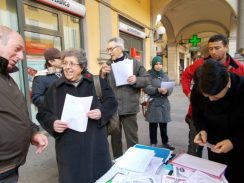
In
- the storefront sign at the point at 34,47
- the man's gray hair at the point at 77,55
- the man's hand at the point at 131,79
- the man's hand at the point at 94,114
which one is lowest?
the man's hand at the point at 94,114

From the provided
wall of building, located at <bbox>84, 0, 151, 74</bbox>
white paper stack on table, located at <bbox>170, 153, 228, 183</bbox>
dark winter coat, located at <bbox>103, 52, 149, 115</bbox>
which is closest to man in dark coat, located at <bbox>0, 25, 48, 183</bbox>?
white paper stack on table, located at <bbox>170, 153, 228, 183</bbox>

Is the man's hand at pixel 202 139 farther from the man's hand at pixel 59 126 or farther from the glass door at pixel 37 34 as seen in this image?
the glass door at pixel 37 34

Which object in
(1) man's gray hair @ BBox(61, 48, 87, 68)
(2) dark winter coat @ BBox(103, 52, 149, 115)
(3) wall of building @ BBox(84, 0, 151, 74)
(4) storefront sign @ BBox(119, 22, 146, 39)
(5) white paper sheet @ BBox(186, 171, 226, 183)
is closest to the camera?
(5) white paper sheet @ BBox(186, 171, 226, 183)

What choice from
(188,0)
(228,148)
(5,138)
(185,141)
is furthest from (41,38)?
(188,0)

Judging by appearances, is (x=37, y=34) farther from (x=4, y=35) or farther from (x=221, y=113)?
(x=221, y=113)

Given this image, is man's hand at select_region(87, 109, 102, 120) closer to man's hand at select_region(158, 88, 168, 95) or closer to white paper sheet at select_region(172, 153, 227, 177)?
white paper sheet at select_region(172, 153, 227, 177)

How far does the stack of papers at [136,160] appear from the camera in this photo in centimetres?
149

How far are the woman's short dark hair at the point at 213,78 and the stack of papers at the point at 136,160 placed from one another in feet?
1.83

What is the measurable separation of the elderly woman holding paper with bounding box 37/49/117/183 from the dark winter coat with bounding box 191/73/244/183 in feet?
2.74

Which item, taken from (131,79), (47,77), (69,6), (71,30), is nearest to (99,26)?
(71,30)

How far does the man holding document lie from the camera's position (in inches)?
120

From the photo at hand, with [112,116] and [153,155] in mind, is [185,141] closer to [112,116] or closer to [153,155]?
[112,116]

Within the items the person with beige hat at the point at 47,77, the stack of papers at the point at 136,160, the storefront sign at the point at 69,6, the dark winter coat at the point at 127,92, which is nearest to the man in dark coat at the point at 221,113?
the stack of papers at the point at 136,160

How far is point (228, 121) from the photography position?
1.60 metres
